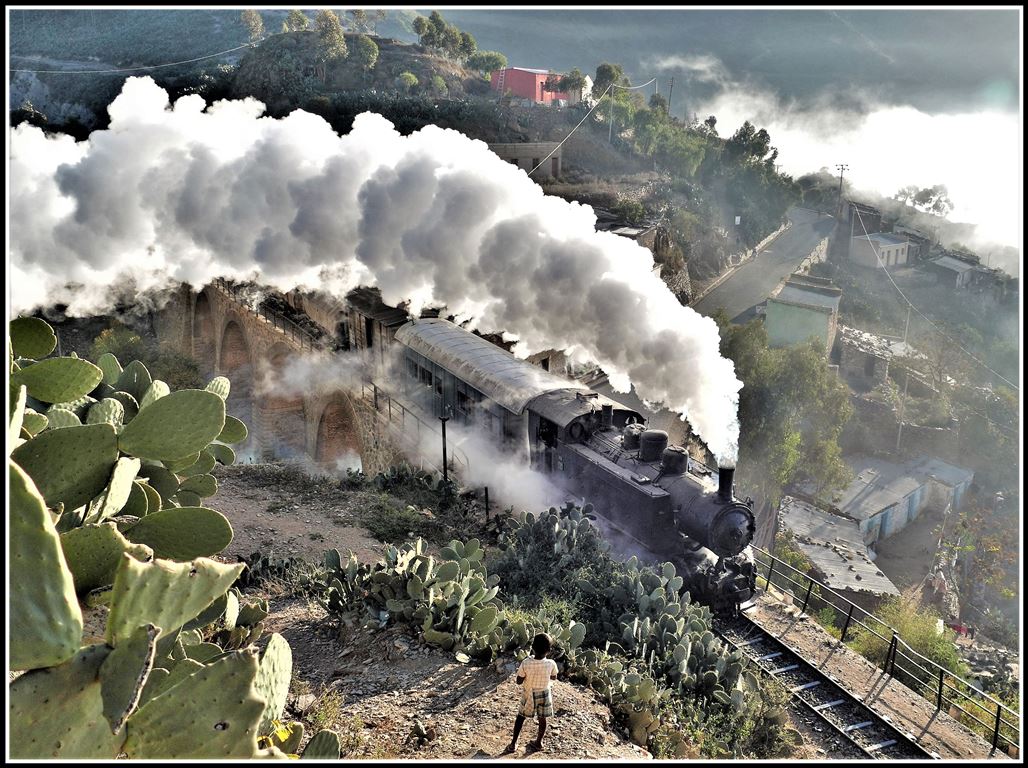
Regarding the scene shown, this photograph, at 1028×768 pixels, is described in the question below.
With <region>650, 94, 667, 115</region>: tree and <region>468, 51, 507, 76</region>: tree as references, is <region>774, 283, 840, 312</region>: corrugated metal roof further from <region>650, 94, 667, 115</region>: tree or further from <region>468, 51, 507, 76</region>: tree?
<region>468, 51, 507, 76</region>: tree

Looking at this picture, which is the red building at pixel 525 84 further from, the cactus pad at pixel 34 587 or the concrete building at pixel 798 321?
the cactus pad at pixel 34 587

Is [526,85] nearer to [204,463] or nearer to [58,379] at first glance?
[204,463]

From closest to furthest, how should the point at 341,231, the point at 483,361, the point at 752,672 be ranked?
1. the point at 752,672
2. the point at 483,361
3. the point at 341,231

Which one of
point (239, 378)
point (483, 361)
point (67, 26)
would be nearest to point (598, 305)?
point (483, 361)

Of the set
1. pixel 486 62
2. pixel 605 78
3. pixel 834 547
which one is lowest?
pixel 834 547

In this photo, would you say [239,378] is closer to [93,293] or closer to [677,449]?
[93,293]

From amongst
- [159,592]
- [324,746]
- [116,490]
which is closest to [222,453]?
[116,490]
